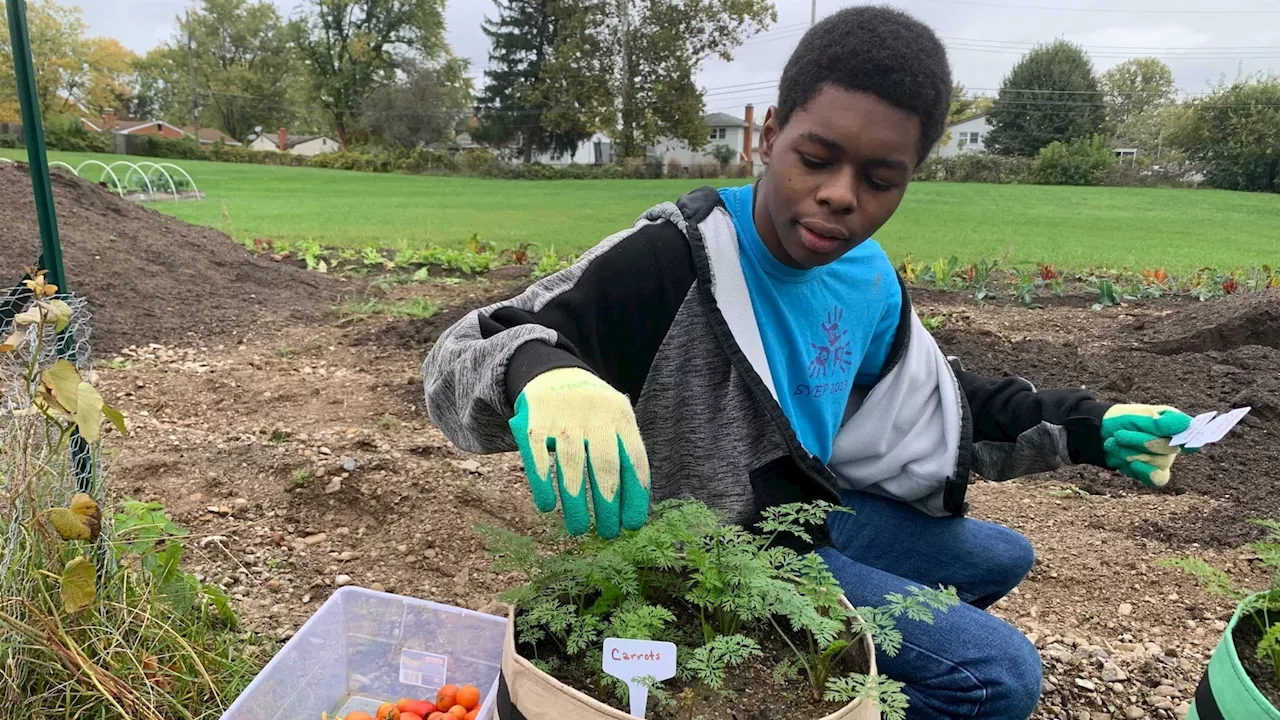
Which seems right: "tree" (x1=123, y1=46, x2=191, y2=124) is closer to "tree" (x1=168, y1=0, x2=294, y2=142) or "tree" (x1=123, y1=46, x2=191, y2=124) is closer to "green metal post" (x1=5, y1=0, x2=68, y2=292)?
"tree" (x1=168, y1=0, x2=294, y2=142)

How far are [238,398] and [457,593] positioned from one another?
2053mm

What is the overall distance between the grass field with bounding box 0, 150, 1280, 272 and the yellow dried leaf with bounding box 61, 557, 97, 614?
20.9ft

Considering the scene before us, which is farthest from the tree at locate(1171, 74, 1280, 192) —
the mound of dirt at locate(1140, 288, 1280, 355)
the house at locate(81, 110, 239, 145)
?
the house at locate(81, 110, 239, 145)

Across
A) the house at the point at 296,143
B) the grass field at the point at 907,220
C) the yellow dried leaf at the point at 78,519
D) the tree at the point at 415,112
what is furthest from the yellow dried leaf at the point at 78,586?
the house at the point at 296,143

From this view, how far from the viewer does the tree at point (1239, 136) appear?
19312mm

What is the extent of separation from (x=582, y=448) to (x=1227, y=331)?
473 cm

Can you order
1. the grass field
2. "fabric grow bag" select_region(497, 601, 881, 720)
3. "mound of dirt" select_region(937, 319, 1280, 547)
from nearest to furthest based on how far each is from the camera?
"fabric grow bag" select_region(497, 601, 881, 720)
"mound of dirt" select_region(937, 319, 1280, 547)
the grass field

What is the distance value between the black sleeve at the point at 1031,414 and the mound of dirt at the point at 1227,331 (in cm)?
338

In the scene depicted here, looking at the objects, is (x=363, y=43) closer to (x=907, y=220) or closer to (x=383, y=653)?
(x=907, y=220)

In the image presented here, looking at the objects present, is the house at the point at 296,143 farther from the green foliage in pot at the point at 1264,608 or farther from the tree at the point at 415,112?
the green foliage in pot at the point at 1264,608

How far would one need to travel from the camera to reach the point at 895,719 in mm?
904

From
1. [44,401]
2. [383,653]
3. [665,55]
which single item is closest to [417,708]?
[383,653]

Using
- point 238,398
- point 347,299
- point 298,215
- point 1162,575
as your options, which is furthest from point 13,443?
point 298,215

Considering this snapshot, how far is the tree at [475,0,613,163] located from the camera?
90.1 ft
